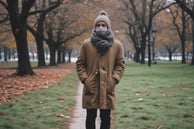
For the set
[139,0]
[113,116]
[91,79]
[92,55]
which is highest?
[139,0]

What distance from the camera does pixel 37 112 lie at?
9.05 metres

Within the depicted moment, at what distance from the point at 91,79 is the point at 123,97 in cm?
689

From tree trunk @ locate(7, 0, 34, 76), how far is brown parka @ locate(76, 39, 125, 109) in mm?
15629

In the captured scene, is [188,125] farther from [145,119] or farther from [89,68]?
[89,68]

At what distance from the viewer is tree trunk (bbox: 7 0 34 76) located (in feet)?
Answer: 68.3

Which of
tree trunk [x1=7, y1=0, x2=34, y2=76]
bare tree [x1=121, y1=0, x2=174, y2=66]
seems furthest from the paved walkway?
bare tree [x1=121, y1=0, x2=174, y2=66]

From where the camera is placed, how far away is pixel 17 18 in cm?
2116

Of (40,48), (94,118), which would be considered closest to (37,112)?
(94,118)

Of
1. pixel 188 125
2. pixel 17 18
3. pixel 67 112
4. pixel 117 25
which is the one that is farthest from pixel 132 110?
pixel 117 25

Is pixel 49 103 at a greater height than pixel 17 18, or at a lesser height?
Result: lesser

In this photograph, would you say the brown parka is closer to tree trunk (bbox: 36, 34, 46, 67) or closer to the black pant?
the black pant

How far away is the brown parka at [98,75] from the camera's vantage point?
5.55 metres

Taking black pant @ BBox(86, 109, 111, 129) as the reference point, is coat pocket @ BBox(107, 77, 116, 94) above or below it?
above

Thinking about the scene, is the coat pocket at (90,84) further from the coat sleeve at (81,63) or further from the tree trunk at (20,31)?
the tree trunk at (20,31)
